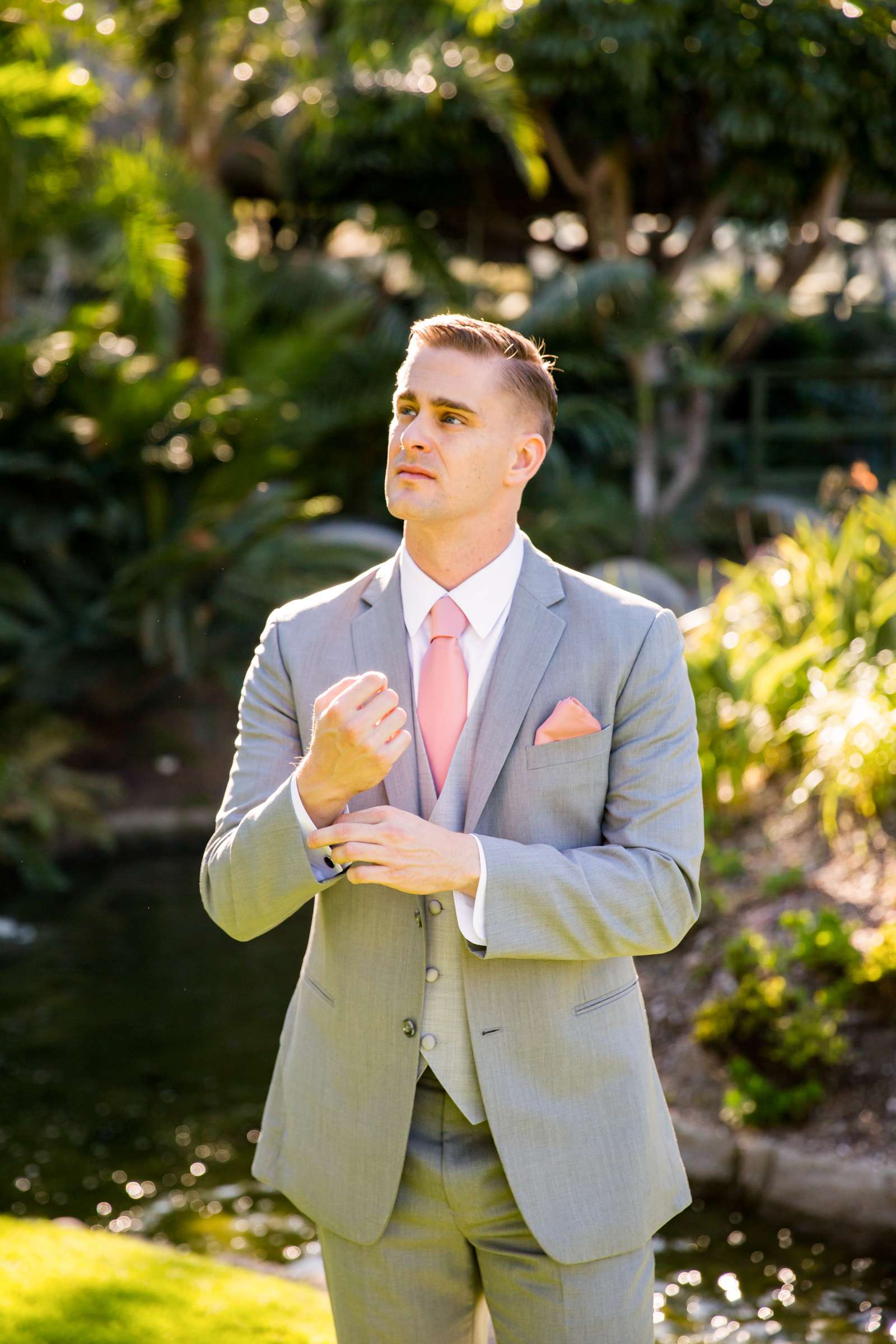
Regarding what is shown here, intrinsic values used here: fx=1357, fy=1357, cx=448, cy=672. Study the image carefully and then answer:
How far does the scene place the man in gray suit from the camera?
1891 mm

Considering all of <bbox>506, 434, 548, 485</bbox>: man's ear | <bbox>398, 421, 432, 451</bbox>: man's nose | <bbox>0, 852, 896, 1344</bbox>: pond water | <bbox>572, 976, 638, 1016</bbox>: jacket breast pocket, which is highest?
<bbox>398, 421, 432, 451</bbox>: man's nose

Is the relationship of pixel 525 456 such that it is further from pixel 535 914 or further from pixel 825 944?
pixel 825 944

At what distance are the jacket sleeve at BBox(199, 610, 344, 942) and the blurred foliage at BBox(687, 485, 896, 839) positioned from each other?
3766 mm

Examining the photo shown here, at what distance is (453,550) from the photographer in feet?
6.60

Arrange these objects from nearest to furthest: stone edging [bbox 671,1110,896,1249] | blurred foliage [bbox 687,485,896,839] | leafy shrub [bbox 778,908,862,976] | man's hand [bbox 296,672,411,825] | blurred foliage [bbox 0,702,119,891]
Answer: man's hand [bbox 296,672,411,825], stone edging [bbox 671,1110,896,1249], leafy shrub [bbox 778,908,862,976], blurred foliage [bbox 687,485,896,839], blurred foliage [bbox 0,702,119,891]

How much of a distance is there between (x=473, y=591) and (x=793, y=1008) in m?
3.19

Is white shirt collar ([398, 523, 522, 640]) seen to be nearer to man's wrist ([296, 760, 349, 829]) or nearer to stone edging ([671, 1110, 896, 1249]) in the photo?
man's wrist ([296, 760, 349, 829])

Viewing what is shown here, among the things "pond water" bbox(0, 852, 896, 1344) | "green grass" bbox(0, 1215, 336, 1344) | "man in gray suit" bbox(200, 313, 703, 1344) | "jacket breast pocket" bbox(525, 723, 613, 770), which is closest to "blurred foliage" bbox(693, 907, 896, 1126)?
"pond water" bbox(0, 852, 896, 1344)

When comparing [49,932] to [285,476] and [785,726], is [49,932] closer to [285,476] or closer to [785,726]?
[785,726]

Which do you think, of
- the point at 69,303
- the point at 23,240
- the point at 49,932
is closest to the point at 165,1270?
the point at 49,932

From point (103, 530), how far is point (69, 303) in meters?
6.79

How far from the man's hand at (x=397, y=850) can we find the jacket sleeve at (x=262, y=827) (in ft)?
0.20

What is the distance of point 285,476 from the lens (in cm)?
1298

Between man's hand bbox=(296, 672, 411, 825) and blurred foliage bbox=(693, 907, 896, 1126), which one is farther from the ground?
man's hand bbox=(296, 672, 411, 825)
